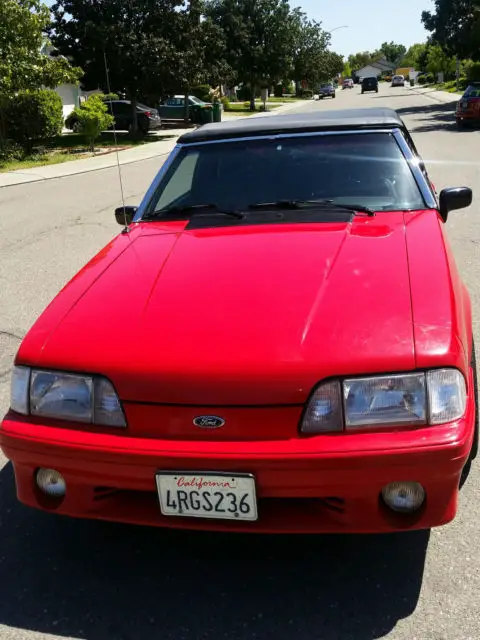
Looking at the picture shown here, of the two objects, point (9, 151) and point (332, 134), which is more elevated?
point (332, 134)

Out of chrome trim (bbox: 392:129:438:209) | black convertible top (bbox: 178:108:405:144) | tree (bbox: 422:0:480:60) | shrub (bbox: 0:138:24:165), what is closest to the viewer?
chrome trim (bbox: 392:129:438:209)

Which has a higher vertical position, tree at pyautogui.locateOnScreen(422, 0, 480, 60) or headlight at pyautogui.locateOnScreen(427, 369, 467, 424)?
tree at pyautogui.locateOnScreen(422, 0, 480, 60)

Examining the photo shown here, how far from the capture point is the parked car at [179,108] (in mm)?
32656

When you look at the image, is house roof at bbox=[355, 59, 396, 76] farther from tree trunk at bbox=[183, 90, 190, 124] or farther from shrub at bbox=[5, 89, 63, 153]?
shrub at bbox=[5, 89, 63, 153]

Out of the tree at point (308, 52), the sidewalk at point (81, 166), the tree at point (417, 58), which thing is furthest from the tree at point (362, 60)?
the sidewalk at point (81, 166)

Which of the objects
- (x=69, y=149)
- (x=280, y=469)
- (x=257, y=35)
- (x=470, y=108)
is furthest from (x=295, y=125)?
(x=257, y=35)

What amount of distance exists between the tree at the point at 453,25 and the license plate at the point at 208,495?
1417 inches

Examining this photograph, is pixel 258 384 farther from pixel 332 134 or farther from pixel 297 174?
pixel 332 134

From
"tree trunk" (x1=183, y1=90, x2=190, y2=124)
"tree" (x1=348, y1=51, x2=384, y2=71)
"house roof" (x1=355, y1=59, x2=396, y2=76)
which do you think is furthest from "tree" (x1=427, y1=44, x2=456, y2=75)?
"tree" (x1=348, y1=51, x2=384, y2=71)

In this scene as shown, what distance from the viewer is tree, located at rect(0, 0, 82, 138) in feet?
57.8

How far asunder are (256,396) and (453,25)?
37.8 m

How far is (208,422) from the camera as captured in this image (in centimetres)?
220

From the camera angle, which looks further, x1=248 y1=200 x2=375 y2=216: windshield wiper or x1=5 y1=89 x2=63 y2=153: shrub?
x1=5 y1=89 x2=63 y2=153: shrub

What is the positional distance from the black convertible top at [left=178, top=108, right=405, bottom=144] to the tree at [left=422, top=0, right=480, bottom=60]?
33464mm
